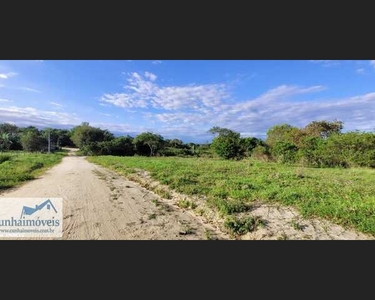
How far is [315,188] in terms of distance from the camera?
6.02 m

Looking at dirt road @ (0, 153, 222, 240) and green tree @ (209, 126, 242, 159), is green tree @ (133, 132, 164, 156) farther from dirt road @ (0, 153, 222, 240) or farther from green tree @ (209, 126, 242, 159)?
dirt road @ (0, 153, 222, 240)

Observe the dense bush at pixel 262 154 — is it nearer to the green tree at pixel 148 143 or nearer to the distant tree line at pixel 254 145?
the distant tree line at pixel 254 145

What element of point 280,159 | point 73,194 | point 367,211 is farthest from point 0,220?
point 280,159

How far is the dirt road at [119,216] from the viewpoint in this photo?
3.66 metres

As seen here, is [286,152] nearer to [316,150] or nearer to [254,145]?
[316,150]

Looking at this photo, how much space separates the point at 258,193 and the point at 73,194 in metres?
4.81

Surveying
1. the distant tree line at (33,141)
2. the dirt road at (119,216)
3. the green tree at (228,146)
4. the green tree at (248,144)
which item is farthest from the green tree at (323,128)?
the distant tree line at (33,141)

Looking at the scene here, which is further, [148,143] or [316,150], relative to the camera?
[148,143]
